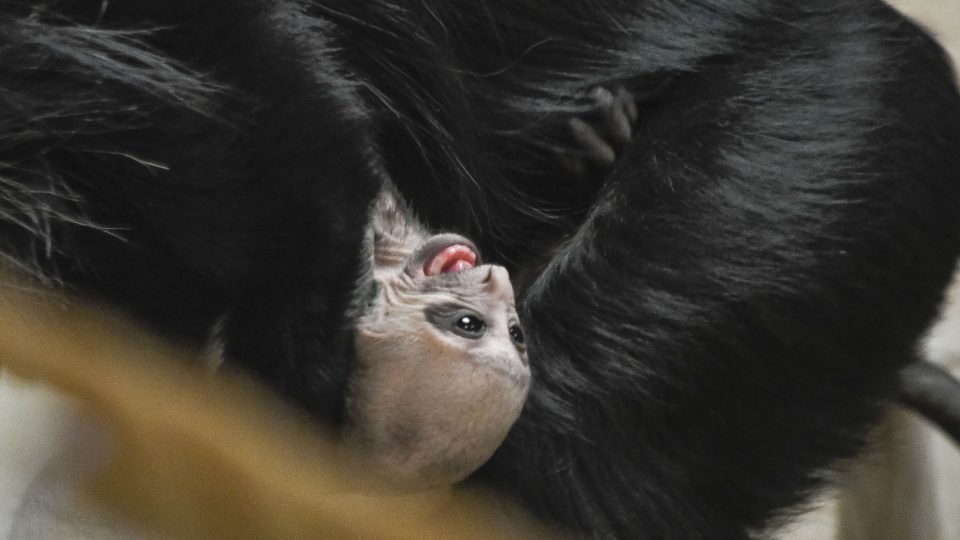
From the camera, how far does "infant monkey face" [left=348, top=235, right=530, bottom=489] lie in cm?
55

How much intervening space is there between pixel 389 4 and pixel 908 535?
83 cm

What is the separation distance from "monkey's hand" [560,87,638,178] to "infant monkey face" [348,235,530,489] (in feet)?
0.83

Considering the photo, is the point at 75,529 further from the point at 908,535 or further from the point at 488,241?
the point at 908,535

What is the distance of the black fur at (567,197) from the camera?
1.78ft

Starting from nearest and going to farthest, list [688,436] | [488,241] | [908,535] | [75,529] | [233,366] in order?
1. [75,529]
2. [233,366]
3. [688,436]
4. [488,241]
5. [908,535]

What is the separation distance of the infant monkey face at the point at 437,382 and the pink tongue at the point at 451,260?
0.03 m

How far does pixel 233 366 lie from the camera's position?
0.53 m

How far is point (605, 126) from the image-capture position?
85 centimetres

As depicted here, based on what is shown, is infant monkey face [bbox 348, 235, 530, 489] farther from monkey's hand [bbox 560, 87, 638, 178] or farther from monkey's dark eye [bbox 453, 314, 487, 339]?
monkey's hand [bbox 560, 87, 638, 178]

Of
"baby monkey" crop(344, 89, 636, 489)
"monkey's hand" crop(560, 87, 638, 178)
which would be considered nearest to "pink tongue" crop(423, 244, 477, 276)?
"baby monkey" crop(344, 89, 636, 489)

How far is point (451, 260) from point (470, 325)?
0.26 feet

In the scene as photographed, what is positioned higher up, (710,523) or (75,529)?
(75,529)

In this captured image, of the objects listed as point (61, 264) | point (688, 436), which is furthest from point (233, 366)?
point (688, 436)

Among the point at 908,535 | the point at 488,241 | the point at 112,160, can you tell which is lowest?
the point at 908,535
